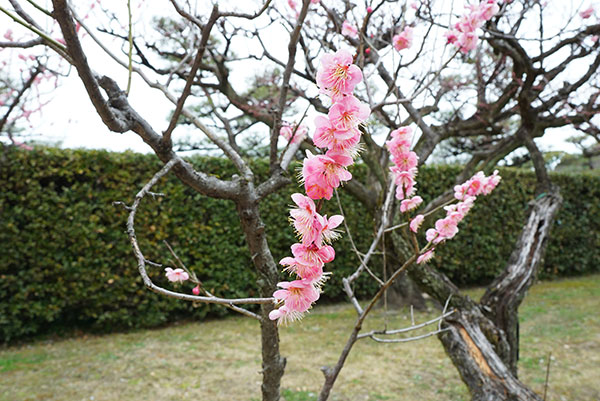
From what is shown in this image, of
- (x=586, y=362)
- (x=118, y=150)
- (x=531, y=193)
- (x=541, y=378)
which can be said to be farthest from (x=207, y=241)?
(x=531, y=193)

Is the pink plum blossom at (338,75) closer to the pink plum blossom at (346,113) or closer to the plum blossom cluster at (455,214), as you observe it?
the pink plum blossom at (346,113)

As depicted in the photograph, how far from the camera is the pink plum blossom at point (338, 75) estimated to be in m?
0.69

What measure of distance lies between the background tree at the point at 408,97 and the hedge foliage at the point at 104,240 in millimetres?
1297

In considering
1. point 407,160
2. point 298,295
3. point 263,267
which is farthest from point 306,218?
point 407,160

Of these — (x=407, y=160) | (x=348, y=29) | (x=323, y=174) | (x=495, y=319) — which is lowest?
(x=495, y=319)

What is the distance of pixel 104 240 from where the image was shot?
4473 millimetres

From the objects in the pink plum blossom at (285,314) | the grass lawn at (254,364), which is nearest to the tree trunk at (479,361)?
the grass lawn at (254,364)

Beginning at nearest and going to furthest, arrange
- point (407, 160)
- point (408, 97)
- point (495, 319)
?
1. point (407, 160)
2. point (408, 97)
3. point (495, 319)

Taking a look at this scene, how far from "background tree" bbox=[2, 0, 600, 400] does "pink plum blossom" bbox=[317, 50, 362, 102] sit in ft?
1.66

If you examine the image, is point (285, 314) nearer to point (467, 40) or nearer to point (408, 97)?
point (408, 97)

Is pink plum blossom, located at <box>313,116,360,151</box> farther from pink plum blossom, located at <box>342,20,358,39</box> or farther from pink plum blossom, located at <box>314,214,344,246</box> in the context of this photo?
pink plum blossom, located at <box>342,20,358,39</box>

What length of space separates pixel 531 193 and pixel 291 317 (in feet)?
24.4

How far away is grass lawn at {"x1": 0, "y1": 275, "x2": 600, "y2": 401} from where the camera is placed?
2959 millimetres

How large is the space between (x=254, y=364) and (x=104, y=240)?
7.05 ft
